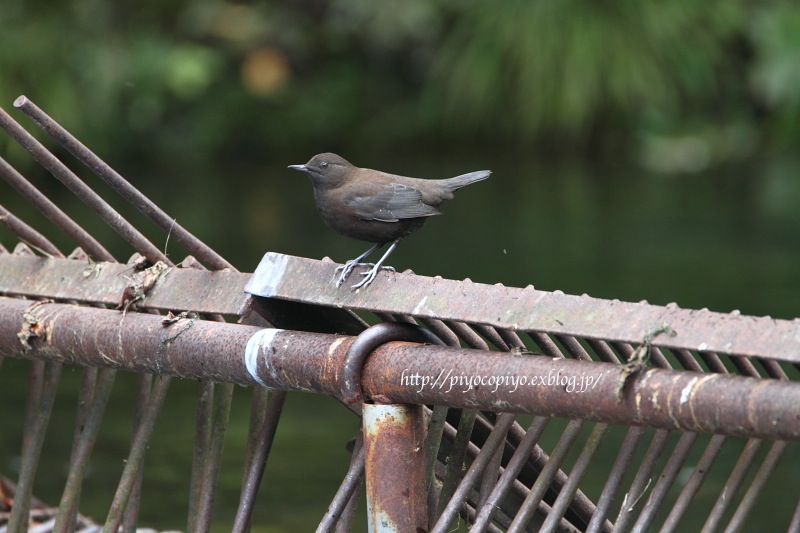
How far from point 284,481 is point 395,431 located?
105 inches

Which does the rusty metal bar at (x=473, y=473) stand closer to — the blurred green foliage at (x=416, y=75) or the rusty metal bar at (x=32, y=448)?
the rusty metal bar at (x=32, y=448)

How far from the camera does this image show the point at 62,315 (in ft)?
6.63

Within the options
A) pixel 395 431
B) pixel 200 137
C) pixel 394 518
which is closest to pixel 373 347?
pixel 395 431

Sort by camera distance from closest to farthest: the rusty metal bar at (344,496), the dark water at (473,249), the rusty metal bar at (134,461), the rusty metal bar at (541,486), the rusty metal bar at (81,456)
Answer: the rusty metal bar at (541,486) → the rusty metal bar at (344,496) → the rusty metal bar at (134,461) → the rusty metal bar at (81,456) → the dark water at (473,249)

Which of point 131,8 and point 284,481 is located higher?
point 131,8

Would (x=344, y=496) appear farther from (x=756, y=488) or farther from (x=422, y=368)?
(x=756, y=488)

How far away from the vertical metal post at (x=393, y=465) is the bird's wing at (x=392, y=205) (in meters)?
0.72

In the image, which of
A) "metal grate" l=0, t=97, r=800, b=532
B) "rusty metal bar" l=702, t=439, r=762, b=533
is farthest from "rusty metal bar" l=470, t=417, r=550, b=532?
"rusty metal bar" l=702, t=439, r=762, b=533

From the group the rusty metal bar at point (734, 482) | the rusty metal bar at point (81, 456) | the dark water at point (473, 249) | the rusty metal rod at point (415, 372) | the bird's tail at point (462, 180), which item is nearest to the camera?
the rusty metal rod at point (415, 372)

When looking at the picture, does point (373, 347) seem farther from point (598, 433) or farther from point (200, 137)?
point (200, 137)

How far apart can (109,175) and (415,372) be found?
23.8 inches

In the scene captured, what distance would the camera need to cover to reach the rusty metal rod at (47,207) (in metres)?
2.12

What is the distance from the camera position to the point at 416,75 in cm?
1222

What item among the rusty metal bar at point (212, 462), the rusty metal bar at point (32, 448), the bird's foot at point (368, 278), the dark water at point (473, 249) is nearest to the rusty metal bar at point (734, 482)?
the bird's foot at point (368, 278)
